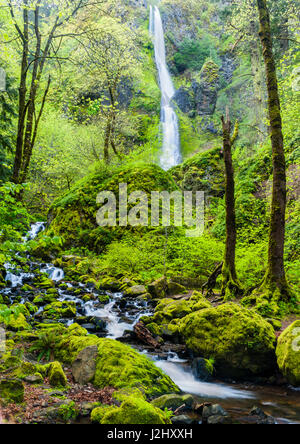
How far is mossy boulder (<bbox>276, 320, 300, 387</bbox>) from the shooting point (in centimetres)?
486

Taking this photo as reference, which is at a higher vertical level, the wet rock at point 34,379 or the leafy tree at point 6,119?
the leafy tree at point 6,119

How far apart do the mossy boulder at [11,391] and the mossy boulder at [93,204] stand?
11.5 metres

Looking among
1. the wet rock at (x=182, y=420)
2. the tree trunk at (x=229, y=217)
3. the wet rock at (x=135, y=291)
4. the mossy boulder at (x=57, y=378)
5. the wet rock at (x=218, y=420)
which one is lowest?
the wet rock at (x=218, y=420)

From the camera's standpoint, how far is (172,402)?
4.04 m

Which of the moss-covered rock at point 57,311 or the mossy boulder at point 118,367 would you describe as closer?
the mossy boulder at point 118,367

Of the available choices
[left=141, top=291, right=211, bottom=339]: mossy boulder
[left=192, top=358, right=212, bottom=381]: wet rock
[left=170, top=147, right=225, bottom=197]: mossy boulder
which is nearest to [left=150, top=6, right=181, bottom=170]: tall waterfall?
[left=170, top=147, right=225, bottom=197]: mossy boulder

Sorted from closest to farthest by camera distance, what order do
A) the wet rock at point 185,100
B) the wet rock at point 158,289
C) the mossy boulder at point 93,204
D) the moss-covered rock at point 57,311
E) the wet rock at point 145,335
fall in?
the wet rock at point 145,335 → the moss-covered rock at point 57,311 → the wet rock at point 158,289 → the mossy boulder at point 93,204 → the wet rock at point 185,100

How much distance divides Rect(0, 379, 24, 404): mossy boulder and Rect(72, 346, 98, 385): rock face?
1019 mm

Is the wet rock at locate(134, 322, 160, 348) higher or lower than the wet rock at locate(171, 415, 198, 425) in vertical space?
higher

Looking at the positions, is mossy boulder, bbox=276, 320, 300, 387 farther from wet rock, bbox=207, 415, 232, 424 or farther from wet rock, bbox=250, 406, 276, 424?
wet rock, bbox=207, 415, 232, 424

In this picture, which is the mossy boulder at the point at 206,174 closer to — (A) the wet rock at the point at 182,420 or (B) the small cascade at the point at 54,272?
(B) the small cascade at the point at 54,272

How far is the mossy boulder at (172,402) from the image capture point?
13.0 feet

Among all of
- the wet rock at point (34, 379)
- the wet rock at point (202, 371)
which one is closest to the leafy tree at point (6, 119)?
the wet rock at point (34, 379)
